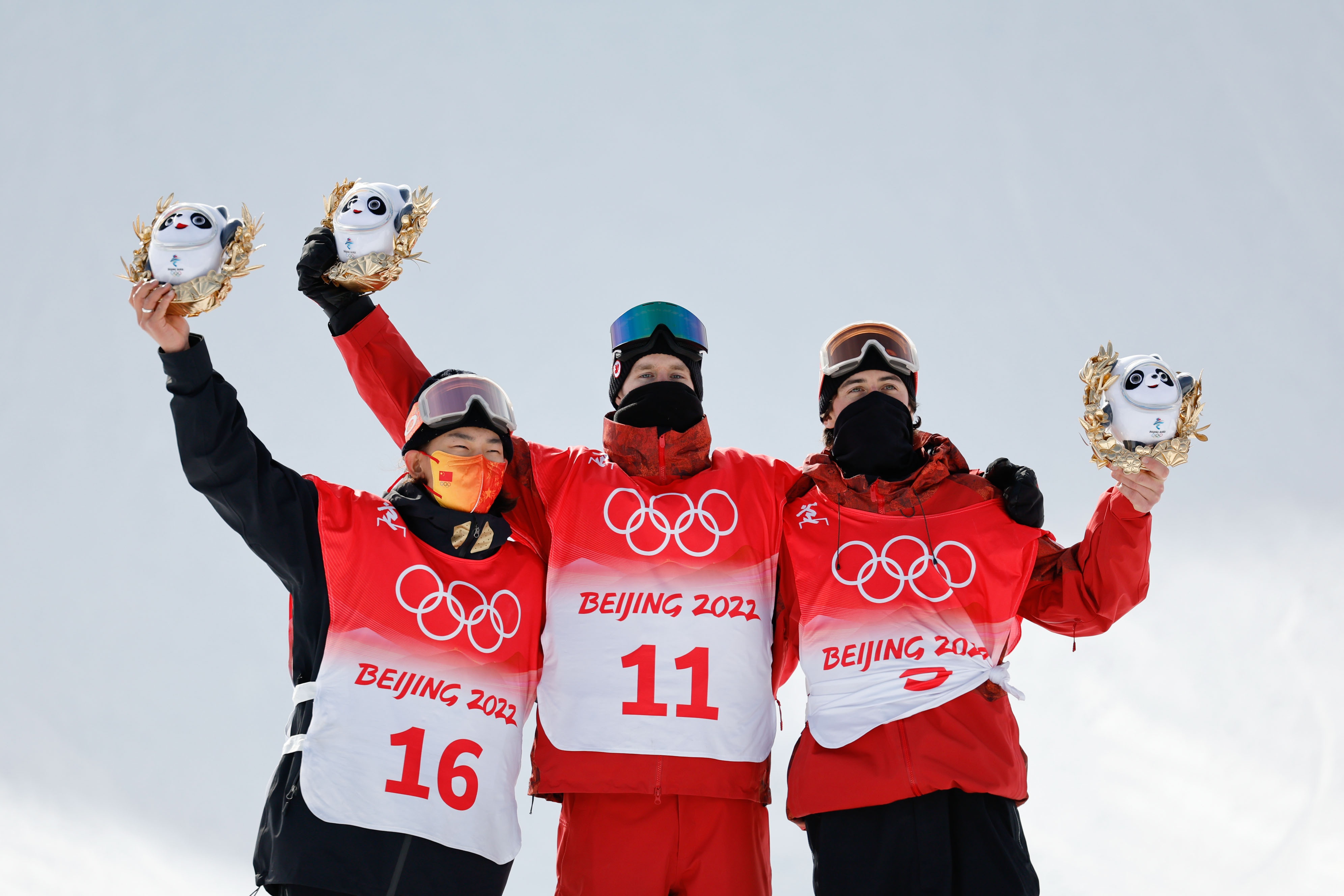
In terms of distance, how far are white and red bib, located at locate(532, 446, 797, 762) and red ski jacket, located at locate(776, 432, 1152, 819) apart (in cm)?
35

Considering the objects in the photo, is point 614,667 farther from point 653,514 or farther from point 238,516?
point 238,516

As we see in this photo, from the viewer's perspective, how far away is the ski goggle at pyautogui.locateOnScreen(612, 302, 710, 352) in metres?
7.68

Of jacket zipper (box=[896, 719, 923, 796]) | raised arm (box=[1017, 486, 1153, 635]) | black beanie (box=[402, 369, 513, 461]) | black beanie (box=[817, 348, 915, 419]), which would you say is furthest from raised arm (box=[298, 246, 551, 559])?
raised arm (box=[1017, 486, 1153, 635])

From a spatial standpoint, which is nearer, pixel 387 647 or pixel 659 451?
pixel 387 647

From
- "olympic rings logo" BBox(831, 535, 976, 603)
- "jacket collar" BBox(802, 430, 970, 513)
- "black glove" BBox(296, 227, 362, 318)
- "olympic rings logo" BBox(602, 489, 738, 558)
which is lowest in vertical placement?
"olympic rings logo" BBox(831, 535, 976, 603)

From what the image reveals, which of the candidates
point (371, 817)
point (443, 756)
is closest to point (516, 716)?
point (443, 756)

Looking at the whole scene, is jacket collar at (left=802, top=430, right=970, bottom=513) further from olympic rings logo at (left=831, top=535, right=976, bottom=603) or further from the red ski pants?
the red ski pants

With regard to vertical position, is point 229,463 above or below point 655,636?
above

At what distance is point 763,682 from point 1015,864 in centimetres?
173

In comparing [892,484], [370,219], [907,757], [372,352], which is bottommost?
[907,757]

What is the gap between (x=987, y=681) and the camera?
671 cm

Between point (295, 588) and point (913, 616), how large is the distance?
12.0 ft

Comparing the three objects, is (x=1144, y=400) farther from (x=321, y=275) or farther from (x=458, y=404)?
(x=321, y=275)

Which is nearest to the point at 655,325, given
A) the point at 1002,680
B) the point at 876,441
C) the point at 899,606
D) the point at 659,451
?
the point at 659,451
